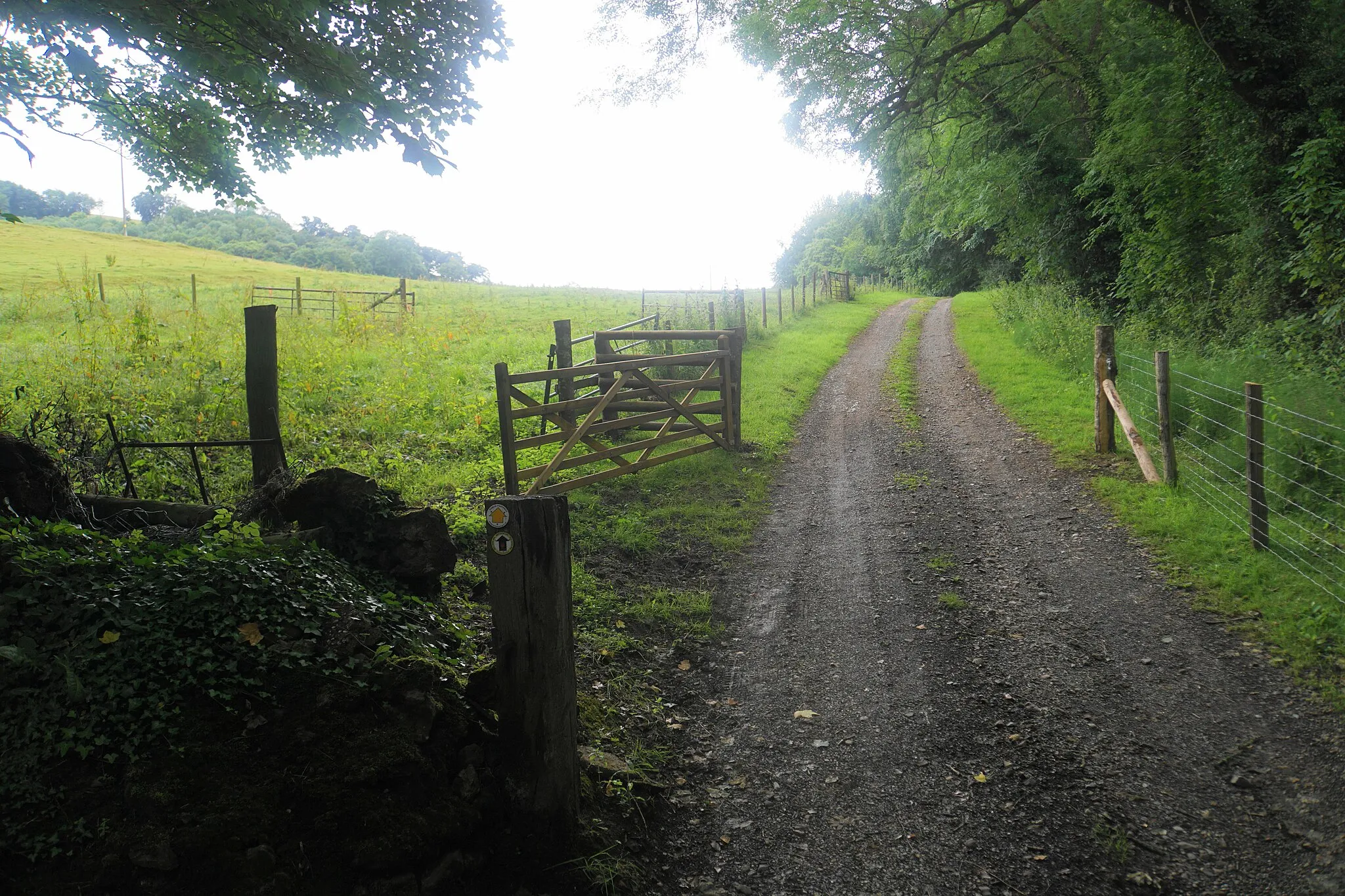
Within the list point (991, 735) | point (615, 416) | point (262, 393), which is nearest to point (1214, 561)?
point (991, 735)

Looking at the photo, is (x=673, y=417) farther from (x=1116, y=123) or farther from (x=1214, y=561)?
(x=1116, y=123)

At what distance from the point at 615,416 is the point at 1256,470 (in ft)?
23.6

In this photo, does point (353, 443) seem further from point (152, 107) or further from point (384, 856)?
point (384, 856)

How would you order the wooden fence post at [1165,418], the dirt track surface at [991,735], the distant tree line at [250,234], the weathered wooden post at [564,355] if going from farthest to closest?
the distant tree line at [250,234] < the weathered wooden post at [564,355] < the wooden fence post at [1165,418] < the dirt track surface at [991,735]

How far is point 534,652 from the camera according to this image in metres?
3.67

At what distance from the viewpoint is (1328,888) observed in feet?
10.8

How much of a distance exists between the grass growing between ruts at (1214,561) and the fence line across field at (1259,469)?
0.14 m

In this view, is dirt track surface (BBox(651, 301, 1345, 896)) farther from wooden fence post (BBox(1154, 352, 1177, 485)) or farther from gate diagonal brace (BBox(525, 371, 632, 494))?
gate diagonal brace (BBox(525, 371, 632, 494))

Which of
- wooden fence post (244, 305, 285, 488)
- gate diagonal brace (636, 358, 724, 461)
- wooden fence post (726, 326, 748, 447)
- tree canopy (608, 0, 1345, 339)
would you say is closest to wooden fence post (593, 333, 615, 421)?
gate diagonal brace (636, 358, 724, 461)

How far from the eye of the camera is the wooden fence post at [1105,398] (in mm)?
9844

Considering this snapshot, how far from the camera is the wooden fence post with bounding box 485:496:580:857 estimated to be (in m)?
3.62

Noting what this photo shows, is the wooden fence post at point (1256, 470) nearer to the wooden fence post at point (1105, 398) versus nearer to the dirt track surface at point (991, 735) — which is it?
the dirt track surface at point (991, 735)

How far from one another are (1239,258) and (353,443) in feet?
45.1

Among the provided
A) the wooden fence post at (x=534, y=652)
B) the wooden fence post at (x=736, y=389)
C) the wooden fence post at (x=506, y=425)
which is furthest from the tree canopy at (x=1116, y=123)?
the wooden fence post at (x=534, y=652)
